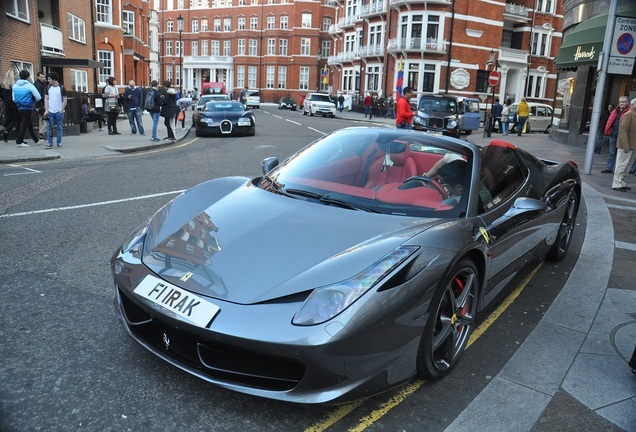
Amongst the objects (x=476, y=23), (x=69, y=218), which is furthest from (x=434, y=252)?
(x=476, y=23)

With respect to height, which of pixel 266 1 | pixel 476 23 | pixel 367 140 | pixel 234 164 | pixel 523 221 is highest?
pixel 266 1

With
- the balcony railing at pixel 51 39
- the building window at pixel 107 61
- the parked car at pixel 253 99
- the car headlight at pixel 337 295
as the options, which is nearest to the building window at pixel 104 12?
the building window at pixel 107 61

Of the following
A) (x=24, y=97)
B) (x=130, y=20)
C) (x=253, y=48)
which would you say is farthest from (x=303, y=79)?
(x=24, y=97)

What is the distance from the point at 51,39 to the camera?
22938 millimetres

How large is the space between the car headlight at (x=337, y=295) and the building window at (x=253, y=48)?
274 ft

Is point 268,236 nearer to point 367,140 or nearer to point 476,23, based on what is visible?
point 367,140

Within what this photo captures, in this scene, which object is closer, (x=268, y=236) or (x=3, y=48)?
(x=268, y=236)

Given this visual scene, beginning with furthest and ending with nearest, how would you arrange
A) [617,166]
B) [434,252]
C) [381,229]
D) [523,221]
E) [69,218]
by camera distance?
1. [617,166]
2. [69,218]
3. [523,221]
4. [381,229]
5. [434,252]

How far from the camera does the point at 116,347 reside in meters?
3.19

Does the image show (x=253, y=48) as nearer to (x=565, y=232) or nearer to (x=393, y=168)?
(x=565, y=232)

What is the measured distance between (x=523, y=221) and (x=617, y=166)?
296 inches

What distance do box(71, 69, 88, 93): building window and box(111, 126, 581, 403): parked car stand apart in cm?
2586

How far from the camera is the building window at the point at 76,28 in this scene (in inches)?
1021

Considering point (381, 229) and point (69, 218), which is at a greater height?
point (381, 229)
